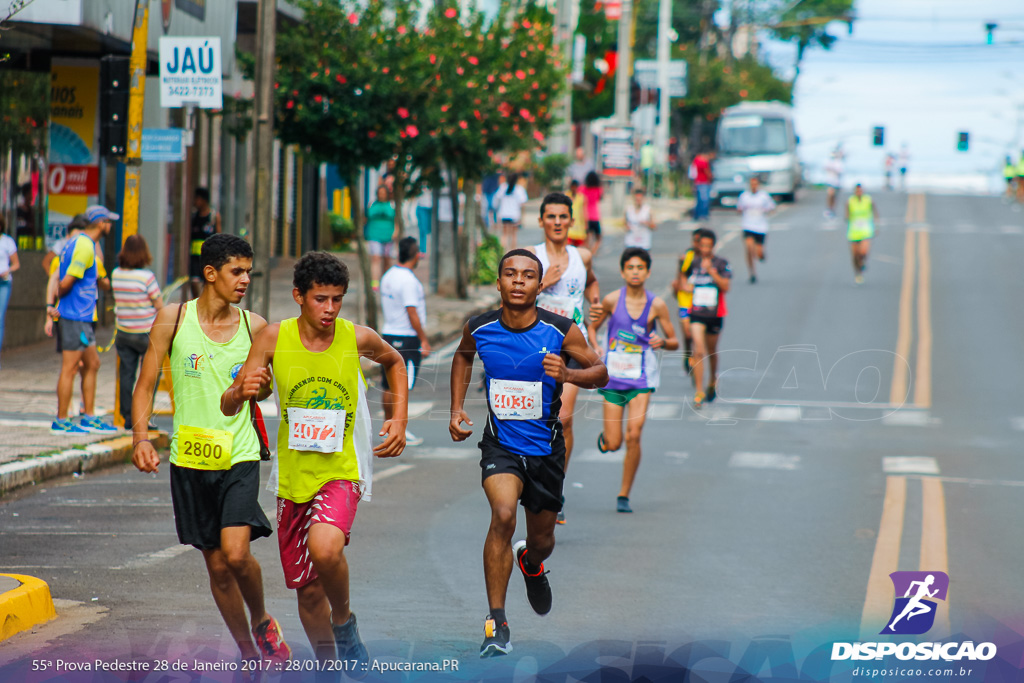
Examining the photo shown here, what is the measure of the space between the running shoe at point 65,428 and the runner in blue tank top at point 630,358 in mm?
4607

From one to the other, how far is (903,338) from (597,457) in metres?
10.2

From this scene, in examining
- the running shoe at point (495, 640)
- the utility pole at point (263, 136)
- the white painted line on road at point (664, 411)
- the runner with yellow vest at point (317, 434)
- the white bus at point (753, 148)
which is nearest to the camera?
the runner with yellow vest at point (317, 434)

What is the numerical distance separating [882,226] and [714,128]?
30.8 metres

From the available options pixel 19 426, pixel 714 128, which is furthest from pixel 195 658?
pixel 714 128

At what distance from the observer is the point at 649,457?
1267 cm

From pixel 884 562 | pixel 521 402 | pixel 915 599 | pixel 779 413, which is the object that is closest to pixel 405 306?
pixel 884 562

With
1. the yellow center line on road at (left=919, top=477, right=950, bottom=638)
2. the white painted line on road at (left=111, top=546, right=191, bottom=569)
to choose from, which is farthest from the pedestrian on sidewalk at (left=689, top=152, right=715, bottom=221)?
the white painted line on road at (left=111, top=546, right=191, bottom=569)

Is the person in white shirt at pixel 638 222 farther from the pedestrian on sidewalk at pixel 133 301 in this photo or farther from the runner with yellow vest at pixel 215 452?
the runner with yellow vest at pixel 215 452

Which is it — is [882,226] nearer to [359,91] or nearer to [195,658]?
[359,91]

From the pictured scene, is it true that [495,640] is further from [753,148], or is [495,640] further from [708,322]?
[753,148]

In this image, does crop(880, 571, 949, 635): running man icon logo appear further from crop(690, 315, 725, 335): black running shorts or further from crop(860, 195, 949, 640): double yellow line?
crop(690, 315, 725, 335): black running shorts

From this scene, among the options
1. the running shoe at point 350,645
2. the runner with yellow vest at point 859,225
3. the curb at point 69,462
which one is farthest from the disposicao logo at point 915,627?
the runner with yellow vest at point 859,225

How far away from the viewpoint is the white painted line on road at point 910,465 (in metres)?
12.1

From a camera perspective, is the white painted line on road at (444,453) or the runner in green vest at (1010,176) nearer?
the white painted line on road at (444,453)
